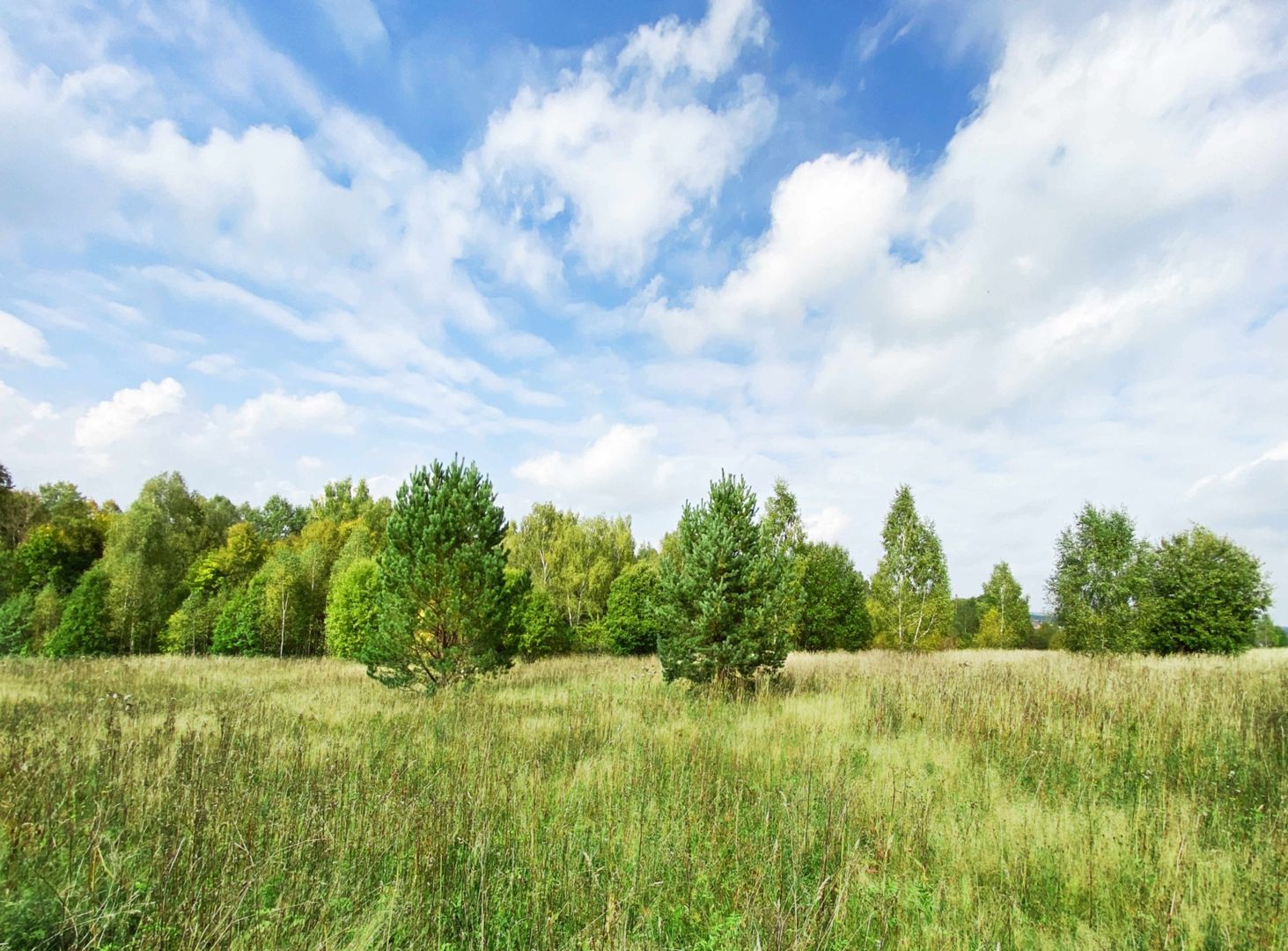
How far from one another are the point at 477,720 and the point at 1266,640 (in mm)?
86774

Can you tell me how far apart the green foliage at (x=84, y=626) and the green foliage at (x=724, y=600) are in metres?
31.4

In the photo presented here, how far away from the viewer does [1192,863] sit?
12.3 ft

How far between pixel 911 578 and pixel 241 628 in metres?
33.8

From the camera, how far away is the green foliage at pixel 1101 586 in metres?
20.3

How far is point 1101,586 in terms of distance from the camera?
68.6ft

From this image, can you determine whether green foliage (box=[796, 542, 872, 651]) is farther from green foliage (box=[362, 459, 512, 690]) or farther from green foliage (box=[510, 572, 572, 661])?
green foliage (box=[362, 459, 512, 690])

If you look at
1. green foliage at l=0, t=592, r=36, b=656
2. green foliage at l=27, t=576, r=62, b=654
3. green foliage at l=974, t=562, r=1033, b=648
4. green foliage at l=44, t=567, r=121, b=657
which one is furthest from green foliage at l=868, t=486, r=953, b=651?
green foliage at l=0, t=592, r=36, b=656

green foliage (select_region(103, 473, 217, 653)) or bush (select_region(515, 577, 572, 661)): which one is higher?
green foliage (select_region(103, 473, 217, 653))

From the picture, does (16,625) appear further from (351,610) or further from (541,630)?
(541,630)

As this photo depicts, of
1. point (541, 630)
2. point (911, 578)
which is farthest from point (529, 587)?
point (911, 578)

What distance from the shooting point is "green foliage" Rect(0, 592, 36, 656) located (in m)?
29.0

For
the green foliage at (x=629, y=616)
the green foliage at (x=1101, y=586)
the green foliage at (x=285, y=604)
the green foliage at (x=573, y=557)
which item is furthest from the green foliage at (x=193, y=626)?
the green foliage at (x=1101, y=586)

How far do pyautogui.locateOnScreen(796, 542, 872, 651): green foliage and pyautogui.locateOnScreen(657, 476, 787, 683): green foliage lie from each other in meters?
13.9

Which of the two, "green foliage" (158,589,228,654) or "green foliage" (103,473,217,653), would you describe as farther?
"green foliage" (103,473,217,653)
